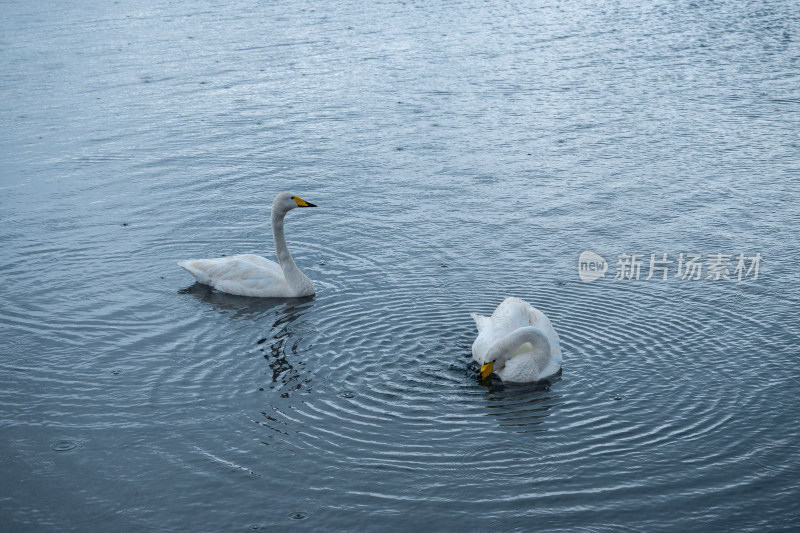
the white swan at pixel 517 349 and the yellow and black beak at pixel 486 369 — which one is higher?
the white swan at pixel 517 349

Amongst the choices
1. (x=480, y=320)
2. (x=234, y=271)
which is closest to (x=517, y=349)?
(x=480, y=320)

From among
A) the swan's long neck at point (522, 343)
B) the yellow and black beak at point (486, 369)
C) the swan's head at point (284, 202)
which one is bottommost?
the yellow and black beak at point (486, 369)

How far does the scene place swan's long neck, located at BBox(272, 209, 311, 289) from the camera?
37.0ft

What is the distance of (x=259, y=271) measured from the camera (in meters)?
11.6

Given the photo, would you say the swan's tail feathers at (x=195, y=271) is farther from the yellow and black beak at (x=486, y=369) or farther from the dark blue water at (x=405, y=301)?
the yellow and black beak at (x=486, y=369)

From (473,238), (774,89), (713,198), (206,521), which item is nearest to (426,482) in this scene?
(206,521)

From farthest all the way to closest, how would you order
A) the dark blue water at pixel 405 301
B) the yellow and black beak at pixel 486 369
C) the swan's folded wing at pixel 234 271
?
the swan's folded wing at pixel 234 271
the yellow and black beak at pixel 486 369
the dark blue water at pixel 405 301

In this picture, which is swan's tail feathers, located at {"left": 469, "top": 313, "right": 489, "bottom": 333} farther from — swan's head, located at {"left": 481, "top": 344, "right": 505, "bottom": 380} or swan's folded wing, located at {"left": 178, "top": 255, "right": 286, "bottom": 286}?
swan's folded wing, located at {"left": 178, "top": 255, "right": 286, "bottom": 286}

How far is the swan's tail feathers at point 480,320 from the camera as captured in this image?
32.1 feet

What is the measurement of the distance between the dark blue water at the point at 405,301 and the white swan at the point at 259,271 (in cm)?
21

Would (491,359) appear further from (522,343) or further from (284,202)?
(284,202)

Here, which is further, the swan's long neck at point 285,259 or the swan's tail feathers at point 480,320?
the swan's long neck at point 285,259

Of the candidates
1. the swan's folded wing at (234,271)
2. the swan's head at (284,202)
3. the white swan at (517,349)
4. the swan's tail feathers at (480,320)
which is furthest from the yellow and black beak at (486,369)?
the swan's head at (284,202)

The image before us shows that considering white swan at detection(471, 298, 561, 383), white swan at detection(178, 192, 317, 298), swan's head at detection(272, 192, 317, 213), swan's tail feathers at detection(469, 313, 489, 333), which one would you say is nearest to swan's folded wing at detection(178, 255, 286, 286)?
white swan at detection(178, 192, 317, 298)
